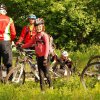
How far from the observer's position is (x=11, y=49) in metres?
11.1

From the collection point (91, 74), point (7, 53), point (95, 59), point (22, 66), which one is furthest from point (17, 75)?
point (91, 74)

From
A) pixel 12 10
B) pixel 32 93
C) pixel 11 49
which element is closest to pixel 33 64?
pixel 11 49

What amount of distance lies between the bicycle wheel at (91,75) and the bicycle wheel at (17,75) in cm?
160

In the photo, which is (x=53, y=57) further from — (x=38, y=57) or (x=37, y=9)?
(x=37, y=9)

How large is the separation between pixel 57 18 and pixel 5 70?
1625 centimetres

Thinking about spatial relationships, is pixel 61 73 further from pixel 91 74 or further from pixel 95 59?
pixel 91 74

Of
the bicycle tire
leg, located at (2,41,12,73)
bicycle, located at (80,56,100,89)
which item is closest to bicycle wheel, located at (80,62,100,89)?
bicycle, located at (80,56,100,89)

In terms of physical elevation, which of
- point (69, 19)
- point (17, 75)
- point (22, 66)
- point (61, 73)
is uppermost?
point (22, 66)

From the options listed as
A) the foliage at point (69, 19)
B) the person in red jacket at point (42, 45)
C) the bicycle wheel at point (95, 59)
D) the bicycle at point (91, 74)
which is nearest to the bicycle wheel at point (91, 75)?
the bicycle at point (91, 74)

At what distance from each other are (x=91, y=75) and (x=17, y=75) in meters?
1.92

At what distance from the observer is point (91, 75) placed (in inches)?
380

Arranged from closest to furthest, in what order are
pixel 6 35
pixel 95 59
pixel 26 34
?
pixel 95 59 → pixel 6 35 → pixel 26 34

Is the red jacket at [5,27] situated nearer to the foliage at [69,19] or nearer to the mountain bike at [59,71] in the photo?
the mountain bike at [59,71]

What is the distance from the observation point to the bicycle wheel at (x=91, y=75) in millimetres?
9578
